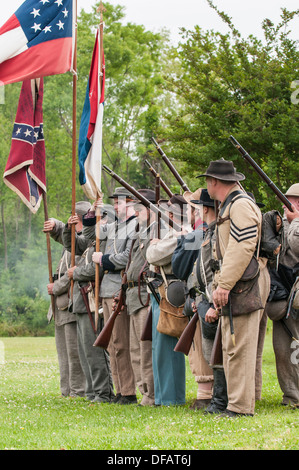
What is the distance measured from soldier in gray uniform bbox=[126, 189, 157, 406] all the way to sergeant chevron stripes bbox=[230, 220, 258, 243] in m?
1.93

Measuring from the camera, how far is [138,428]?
5957 mm

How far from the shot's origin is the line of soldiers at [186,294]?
6188 millimetres

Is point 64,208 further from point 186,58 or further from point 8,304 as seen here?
point 186,58

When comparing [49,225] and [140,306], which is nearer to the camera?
[140,306]

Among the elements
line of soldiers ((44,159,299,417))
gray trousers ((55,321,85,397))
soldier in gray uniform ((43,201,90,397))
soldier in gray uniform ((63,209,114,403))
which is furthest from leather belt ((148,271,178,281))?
gray trousers ((55,321,85,397))

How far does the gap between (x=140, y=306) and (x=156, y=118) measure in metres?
21.3

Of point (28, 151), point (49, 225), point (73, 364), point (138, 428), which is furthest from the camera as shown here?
point (73, 364)

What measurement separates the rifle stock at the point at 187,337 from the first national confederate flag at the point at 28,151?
3.13 metres

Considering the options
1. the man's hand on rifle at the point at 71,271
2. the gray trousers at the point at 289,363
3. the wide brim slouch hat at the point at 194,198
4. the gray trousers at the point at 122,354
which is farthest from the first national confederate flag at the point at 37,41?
the gray trousers at the point at 289,363

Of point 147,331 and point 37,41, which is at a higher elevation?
point 37,41

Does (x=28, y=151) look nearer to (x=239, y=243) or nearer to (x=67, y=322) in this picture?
(x=67, y=322)

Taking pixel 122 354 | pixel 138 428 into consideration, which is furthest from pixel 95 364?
pixel 138 428

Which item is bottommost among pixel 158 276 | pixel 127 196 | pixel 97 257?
pixel 158 276
